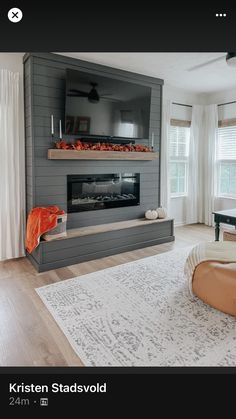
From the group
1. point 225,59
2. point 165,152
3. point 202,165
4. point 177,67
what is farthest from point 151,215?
point 225,59

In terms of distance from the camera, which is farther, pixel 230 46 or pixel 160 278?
pixel 160 278

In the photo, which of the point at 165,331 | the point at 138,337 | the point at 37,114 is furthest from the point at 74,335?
the point at 37,114

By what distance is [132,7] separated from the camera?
0.48 metres

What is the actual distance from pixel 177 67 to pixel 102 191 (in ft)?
6.48

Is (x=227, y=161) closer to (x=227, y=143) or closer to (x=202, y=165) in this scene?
(x=227, y=143)

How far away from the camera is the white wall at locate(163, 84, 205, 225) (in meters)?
4.96

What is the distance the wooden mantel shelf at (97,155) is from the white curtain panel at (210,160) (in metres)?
1.52

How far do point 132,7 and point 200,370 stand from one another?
0.63 meters

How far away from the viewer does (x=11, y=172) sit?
348 cm

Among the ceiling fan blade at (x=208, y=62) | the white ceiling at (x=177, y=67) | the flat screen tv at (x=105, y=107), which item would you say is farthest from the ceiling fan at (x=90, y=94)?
A: the ceiling fan blade at (x=208, y=62)

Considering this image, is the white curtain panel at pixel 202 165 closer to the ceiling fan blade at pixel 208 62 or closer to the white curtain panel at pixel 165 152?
the white curtain panel at pixel 165 152

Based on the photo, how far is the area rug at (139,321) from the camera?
1791mm

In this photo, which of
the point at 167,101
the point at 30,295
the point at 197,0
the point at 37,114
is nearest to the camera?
the point at 197,0
